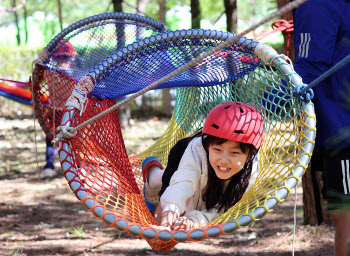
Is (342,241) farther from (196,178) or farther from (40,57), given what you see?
(40,57)

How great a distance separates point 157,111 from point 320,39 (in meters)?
7.57

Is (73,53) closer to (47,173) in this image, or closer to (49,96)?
(49,96)

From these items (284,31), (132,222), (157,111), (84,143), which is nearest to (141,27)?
(284,31)

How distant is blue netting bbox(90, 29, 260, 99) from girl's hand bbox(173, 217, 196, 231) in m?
0.77

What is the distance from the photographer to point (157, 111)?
31.1 feet

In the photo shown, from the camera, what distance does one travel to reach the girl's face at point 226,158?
208cm

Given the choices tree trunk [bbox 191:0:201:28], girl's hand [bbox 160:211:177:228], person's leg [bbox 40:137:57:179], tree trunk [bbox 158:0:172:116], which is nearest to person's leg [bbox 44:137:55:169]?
person's leg [bbox 40:137:57:179]

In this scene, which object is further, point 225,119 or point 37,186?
point 37,186

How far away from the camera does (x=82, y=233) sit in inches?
134

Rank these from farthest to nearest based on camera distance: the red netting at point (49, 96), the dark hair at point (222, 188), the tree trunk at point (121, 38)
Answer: the tree trunk at point (121, 38), the red netting at point (49, 96), the dark hair at point (222, 188)

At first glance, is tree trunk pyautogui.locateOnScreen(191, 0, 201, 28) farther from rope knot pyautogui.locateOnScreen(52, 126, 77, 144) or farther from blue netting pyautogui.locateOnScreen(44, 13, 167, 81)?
rope knot pyautogui.locateOnScreen(52, 126, 77, 144)

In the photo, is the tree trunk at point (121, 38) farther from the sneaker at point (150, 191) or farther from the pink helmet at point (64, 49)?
the sneaker at point (150, 191)

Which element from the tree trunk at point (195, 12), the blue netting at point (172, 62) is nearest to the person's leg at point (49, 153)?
the tree trunk at point (195, 12)

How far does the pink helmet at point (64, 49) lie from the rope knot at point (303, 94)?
2.00m
